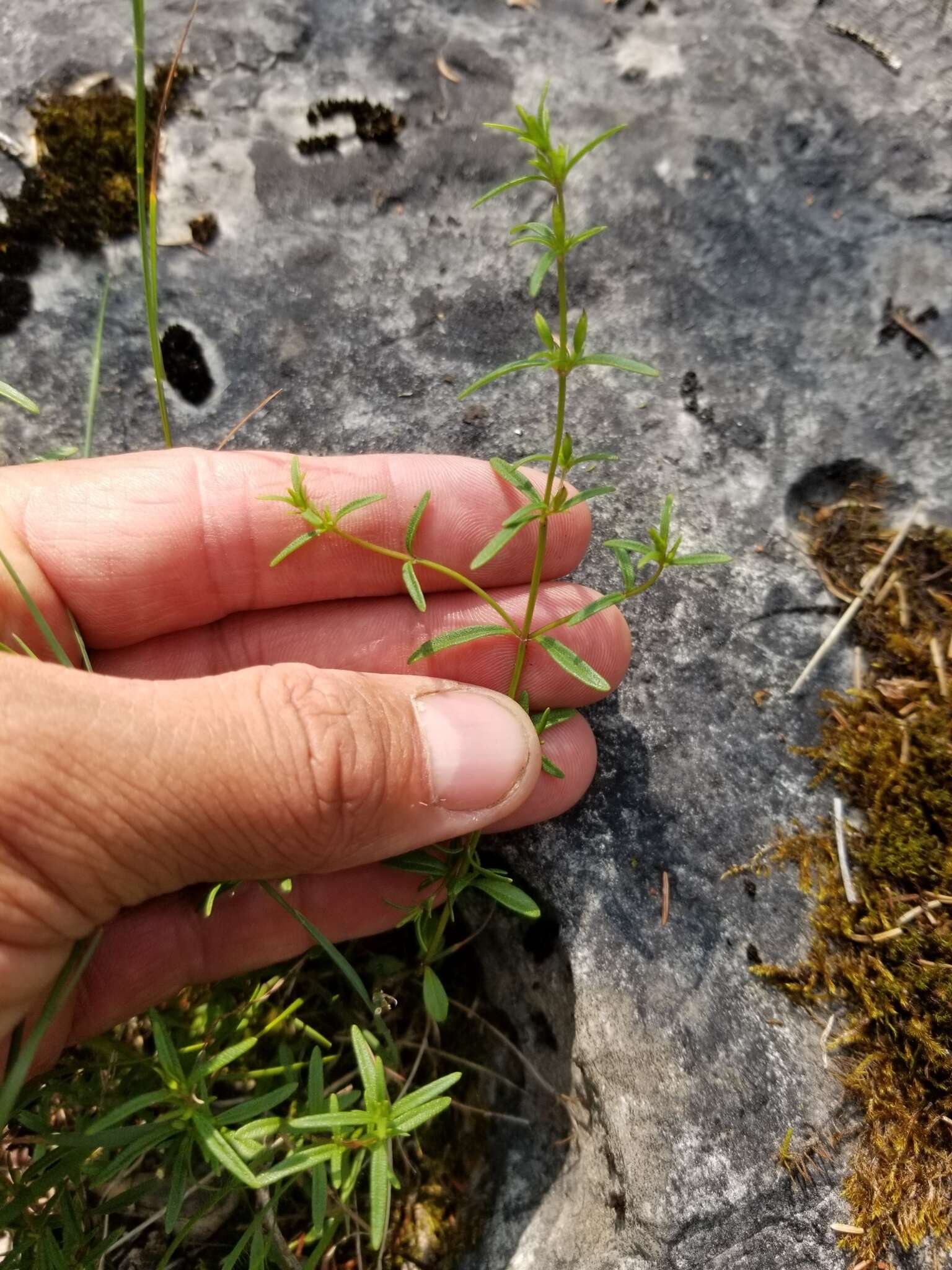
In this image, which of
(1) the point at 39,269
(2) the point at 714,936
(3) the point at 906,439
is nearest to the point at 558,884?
(2) the point at 714,936

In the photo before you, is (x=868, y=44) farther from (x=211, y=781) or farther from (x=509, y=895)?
(x=211, y=781)

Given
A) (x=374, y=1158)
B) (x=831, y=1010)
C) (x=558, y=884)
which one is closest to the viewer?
(x=374, y=1158)

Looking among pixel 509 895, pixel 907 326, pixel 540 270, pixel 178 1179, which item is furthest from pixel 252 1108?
pixel 907 326

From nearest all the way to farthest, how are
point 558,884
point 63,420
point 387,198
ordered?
point 558,884, point 63,420, point 387,198

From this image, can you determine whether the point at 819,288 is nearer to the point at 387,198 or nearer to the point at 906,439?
the point at 906,439

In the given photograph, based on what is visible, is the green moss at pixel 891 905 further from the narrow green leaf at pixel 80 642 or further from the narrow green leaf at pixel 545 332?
the narrow green leaf at pixel 80 642

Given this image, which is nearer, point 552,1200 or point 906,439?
point 552,1200
